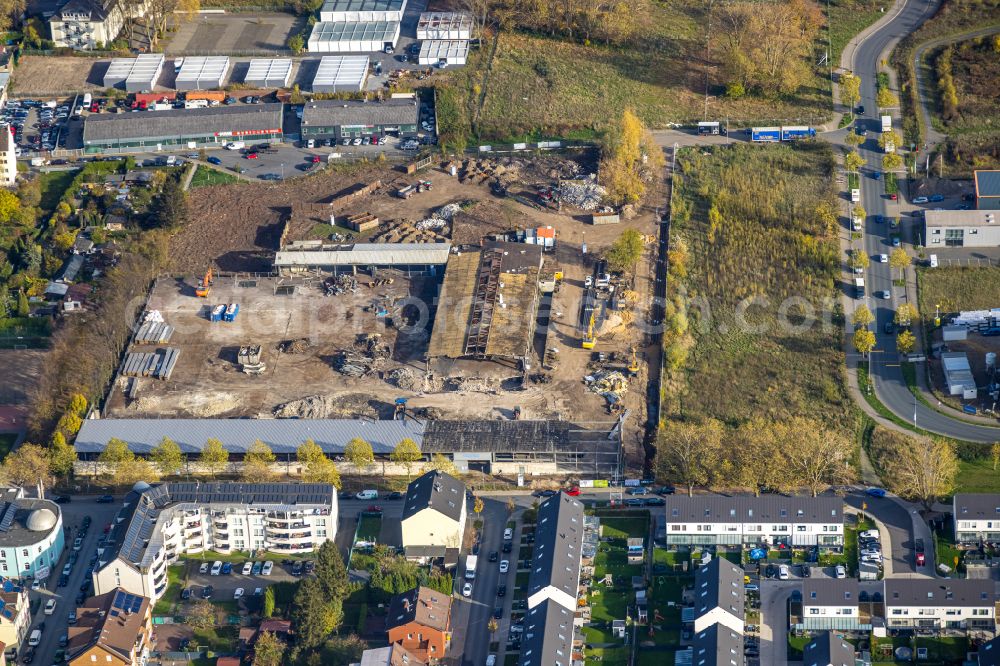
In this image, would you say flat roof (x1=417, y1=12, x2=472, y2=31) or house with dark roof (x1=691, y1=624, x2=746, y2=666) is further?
flat roof (x1=417, y1=12, x2=472, y2=31)

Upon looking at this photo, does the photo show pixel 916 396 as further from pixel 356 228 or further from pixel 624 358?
pixel 356 228

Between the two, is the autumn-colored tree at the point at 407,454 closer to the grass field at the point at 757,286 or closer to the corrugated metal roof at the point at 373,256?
the grass field at the point at 757,286

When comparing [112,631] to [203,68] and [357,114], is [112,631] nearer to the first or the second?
[357,114]

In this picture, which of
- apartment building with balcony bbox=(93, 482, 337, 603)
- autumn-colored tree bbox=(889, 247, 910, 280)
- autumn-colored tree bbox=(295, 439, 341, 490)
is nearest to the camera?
apartment building with balcony bbox=(93, 482, 337, 603)

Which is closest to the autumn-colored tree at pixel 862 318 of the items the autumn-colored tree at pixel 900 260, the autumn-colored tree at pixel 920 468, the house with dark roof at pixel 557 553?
the autumn-colored tree at pixel 900 260

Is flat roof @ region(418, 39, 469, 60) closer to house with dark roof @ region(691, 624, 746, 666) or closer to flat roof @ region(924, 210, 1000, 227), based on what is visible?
flat roof @ region(924, 210, 1000, 227)

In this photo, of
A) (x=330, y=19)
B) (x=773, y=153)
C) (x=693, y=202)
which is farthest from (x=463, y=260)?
(x=330, y=19)

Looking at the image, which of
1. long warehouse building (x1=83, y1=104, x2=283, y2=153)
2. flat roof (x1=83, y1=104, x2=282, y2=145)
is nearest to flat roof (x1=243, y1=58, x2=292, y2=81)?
flat roof (x1=83, y1=104, x2=282, y2=145)
